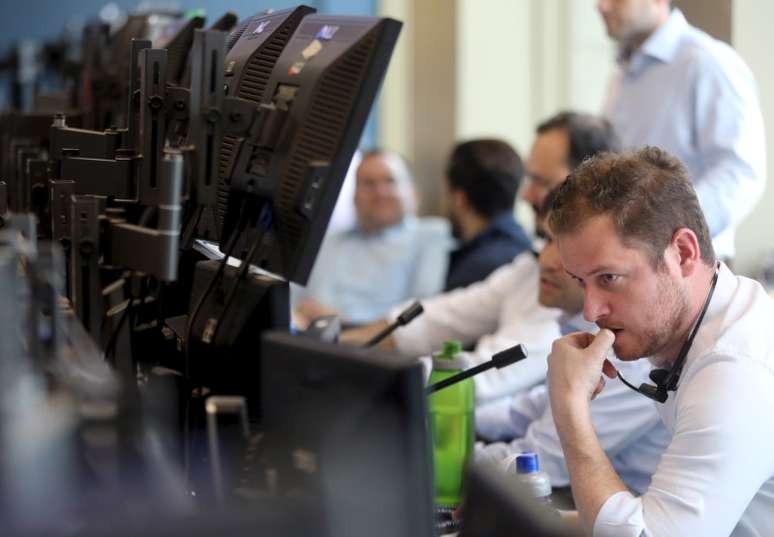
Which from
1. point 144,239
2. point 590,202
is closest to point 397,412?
point 144,239

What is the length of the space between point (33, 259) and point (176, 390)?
0.39m

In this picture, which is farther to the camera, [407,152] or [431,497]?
[407,152]

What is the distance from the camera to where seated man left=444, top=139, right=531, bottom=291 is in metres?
3.44

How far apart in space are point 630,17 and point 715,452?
183cm

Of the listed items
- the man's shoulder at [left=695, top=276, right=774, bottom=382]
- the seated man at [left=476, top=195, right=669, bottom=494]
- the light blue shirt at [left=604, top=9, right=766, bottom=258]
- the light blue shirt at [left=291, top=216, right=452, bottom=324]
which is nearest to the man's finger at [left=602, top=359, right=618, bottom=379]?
the man's shoulder at [left=695, top=276, right=774, bottom=382]

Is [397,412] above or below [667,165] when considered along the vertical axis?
below

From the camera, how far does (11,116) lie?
3236 millimetres

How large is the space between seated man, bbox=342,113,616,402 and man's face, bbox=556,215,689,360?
36.6 inches

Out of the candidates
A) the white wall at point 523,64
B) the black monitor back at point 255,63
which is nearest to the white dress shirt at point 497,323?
the black monitor back at point 255,63

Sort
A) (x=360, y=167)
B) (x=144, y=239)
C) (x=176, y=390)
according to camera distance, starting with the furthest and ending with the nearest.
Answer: (x=360, y=167)
(x=176, y=390)
(x=144, y=239)

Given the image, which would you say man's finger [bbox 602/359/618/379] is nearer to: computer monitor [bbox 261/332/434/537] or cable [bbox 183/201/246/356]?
cable [bbox 183/201/246/356]

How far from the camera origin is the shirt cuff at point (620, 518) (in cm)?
150

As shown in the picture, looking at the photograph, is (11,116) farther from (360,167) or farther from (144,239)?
(144,239)

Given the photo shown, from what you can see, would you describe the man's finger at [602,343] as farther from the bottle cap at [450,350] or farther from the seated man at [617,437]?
the bottle cap at [450,350]
